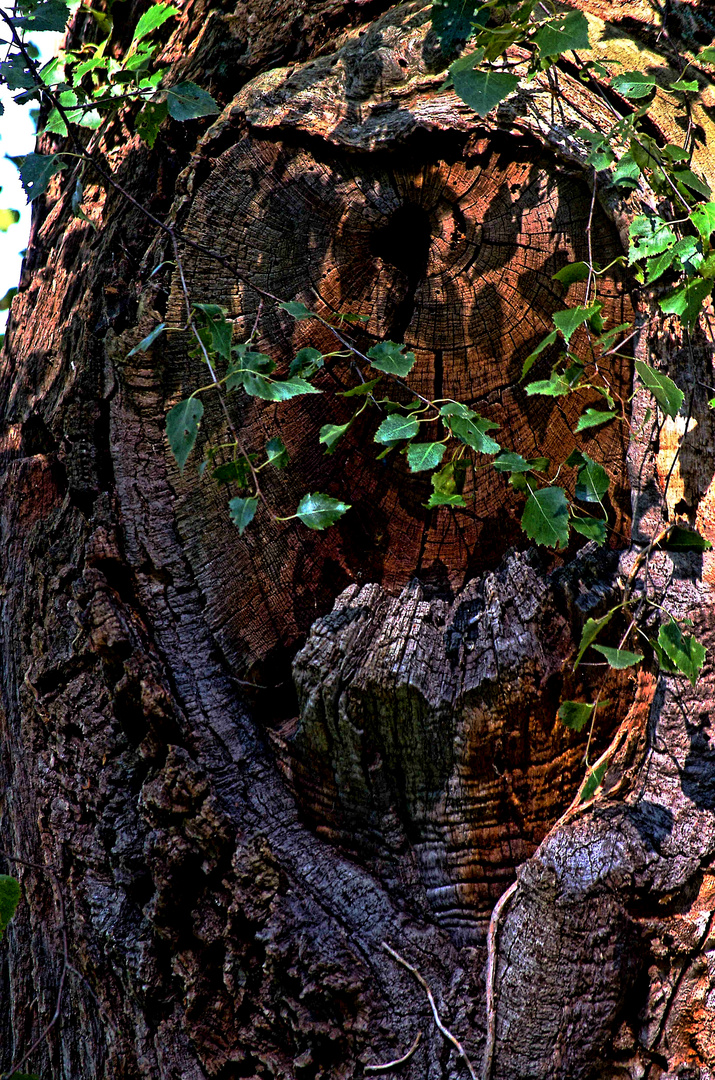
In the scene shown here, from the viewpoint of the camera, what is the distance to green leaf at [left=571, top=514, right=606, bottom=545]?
142 cm

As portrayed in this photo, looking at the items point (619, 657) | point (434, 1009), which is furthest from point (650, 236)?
point (434, 1009)

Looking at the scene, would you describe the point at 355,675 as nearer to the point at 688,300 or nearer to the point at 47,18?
the point at 688,300

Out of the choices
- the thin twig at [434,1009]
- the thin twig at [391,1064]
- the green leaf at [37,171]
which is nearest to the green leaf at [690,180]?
the green leaf at [37,171]

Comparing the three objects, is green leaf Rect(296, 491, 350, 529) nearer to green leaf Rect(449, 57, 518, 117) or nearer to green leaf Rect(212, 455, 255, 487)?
green leaf Rect(212, 455, 255, 487)

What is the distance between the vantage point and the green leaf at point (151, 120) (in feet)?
6.02

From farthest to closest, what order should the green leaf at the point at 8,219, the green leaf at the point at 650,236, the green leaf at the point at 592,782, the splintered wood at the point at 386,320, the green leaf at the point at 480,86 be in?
the green leaf at the point at 8,219
the splintered wood at the point at 386,320
the green leaf at the point at 650,236
the green leaf at the point at 592,782
the green leaf at the point at 480,86

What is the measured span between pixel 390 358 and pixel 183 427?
0.43 meters

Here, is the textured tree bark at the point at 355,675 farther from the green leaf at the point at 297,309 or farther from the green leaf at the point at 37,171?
the green leaf at the point at 37,171

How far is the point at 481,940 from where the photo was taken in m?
1.46

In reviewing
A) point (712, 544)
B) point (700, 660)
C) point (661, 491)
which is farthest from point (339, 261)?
point (700, 660)

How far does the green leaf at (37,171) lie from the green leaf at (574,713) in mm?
1593

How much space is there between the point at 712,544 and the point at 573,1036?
96 centimetres

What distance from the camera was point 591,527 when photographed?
1.42 metres

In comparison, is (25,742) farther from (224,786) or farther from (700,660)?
(700,660)
